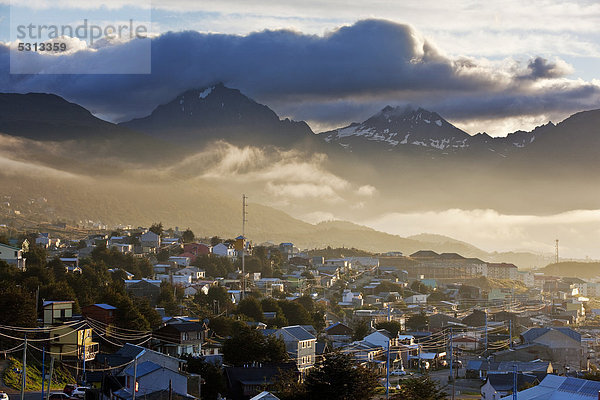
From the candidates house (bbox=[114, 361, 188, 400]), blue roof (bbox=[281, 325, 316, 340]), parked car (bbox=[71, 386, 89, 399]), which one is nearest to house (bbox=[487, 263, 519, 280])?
blue roof (bbox=[281, 325, 316, 340])

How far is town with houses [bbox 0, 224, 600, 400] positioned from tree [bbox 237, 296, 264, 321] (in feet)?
0.27

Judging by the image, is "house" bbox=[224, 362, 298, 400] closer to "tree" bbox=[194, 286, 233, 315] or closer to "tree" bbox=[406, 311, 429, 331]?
"tree" bbox=[194, 286, 233, 315]

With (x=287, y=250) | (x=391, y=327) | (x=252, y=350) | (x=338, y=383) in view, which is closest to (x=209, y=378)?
(x=252, y=350)

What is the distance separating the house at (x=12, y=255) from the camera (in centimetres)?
5312

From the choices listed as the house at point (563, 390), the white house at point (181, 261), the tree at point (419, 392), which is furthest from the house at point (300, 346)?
the white house at point (181, 261)

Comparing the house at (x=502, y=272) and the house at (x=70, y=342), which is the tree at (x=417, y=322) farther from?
the house at (x=502, y=272)

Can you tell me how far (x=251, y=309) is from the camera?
51.2 metres

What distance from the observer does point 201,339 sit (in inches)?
1553

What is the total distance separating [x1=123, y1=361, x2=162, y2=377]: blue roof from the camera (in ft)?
89.0

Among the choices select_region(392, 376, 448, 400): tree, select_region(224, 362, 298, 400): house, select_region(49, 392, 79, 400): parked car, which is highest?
select_region(49, 392, 79, 400): parked car

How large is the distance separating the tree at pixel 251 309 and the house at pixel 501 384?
1796 centimetres

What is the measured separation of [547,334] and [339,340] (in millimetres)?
13450

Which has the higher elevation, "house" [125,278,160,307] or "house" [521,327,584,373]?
"house" [125,278,160,307]

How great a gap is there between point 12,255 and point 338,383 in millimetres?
33150
